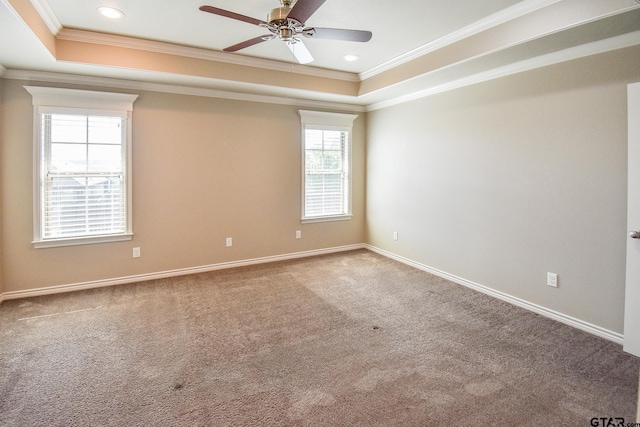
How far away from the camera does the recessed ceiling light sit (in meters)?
2.79

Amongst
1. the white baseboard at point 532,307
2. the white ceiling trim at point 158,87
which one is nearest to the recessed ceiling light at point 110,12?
the white ceiling trim at point 158,87

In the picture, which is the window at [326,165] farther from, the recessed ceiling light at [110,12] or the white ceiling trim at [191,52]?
the recessed ceiling light at [110,12]

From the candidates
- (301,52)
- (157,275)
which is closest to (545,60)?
(301,52)

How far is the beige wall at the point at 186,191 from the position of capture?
3.59 m

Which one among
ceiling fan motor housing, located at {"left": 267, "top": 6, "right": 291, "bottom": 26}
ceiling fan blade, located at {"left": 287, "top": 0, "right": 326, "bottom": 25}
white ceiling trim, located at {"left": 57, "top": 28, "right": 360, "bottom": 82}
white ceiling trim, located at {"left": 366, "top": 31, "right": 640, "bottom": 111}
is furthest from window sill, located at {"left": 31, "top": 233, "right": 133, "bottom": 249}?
white ceiling trim, located at {"left": 366, "top": 31, "right": 640, "bottom": 111}

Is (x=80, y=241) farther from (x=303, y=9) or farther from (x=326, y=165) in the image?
(x=303, y=9)

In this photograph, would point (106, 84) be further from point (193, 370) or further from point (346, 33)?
point (193, 370)

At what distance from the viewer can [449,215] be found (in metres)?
4.18

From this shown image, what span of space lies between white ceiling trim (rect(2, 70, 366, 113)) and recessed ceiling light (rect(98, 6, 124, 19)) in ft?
3.60

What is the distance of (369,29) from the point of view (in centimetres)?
318

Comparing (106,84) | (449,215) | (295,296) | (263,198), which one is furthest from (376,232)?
(106,84)

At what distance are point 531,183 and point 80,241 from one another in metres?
4.87

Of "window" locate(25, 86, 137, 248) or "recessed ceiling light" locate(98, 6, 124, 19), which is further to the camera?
"window" locate(25, 86, 137, 248)

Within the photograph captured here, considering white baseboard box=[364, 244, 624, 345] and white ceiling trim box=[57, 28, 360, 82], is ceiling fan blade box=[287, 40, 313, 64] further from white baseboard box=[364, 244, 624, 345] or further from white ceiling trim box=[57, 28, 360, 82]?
white baseboard box=[364, 244, 624, 345]
